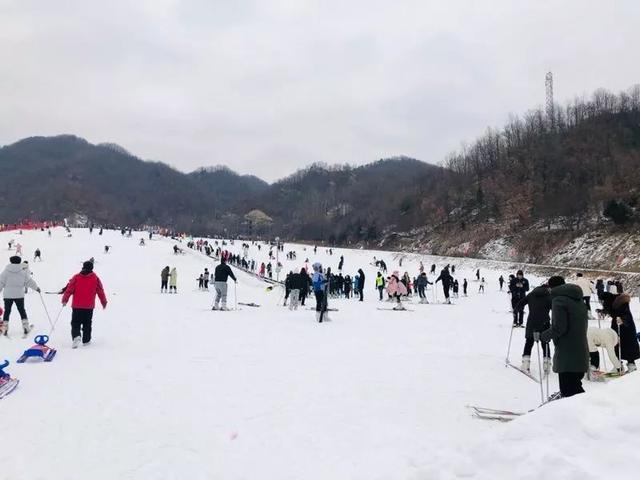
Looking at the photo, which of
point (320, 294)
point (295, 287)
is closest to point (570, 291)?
point (320, 294)

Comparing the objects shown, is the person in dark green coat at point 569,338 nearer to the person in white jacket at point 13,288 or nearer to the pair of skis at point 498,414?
the pair of skis at point 498,414

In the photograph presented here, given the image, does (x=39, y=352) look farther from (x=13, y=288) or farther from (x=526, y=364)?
(x=526, y=364)

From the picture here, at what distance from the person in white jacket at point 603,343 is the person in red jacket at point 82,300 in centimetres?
867

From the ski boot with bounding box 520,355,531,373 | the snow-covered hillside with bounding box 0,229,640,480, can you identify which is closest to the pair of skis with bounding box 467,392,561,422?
the snow-covered hillside with bounding box 0,229,640,480

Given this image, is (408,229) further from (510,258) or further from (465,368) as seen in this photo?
(465,368)

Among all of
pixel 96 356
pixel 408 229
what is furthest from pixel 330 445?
pixel 408 229

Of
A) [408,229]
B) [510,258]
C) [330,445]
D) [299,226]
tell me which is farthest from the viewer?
[299,226]

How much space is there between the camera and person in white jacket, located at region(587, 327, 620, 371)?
7.77 meters

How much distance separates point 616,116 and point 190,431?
3936 inches

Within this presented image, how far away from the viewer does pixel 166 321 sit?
13.3 metres

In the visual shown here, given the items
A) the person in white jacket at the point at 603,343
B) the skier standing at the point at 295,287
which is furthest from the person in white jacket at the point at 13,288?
the person in white jacket at the point at 603,343

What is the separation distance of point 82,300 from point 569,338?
27.0ft

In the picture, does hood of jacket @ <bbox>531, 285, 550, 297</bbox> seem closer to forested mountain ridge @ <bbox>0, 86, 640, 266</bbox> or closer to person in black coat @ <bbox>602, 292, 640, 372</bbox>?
person in black coat @ <bbox>602, 292, 640, 372</bbox>

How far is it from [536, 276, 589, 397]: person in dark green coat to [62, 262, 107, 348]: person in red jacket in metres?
7.88
